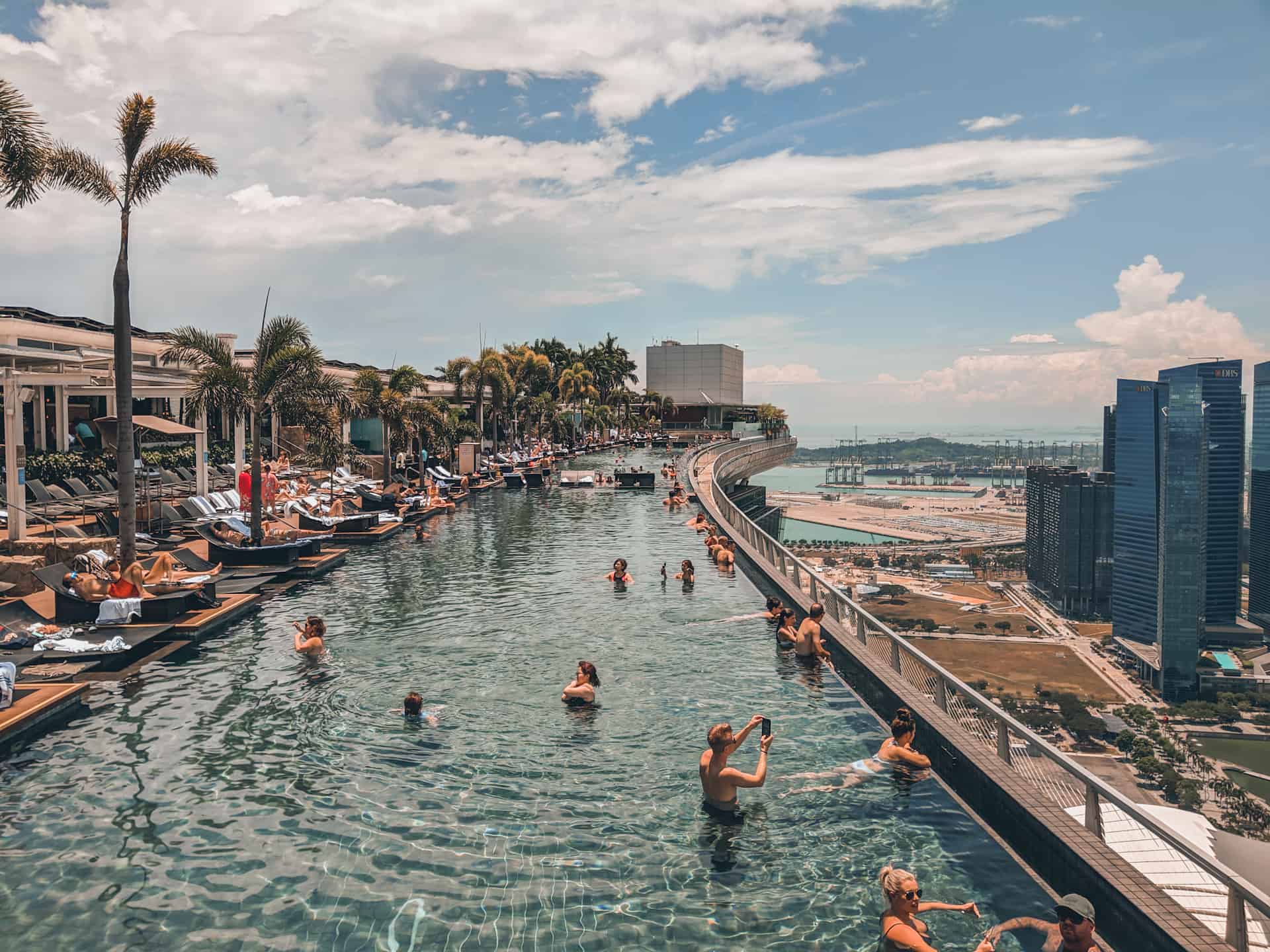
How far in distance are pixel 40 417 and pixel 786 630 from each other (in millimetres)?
32281

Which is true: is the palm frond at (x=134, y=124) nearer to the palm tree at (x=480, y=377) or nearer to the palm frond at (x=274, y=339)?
the palm frond at (x=274, y=339)

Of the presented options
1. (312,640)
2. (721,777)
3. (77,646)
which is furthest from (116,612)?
(721,777)

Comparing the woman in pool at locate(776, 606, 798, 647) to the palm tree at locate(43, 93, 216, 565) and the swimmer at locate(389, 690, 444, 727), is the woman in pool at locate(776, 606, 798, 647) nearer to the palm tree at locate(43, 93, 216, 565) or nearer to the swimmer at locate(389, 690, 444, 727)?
the swimmer at locate(389, 690, 444, 727)

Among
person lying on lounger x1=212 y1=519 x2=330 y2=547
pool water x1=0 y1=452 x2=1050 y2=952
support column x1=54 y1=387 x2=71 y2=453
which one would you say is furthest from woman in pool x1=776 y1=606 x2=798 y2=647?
support column x1=54 y1=387 x2=71 y2=453

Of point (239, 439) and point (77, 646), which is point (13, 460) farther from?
point (77, 646)

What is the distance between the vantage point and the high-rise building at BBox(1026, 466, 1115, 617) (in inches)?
6452

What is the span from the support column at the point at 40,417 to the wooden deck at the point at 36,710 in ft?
86.8

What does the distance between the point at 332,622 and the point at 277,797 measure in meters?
7.31

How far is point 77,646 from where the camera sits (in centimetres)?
1138

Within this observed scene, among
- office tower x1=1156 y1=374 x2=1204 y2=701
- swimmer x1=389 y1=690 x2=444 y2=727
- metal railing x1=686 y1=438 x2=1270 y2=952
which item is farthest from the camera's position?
office tower x1=1156 y1=374 x2=1204 y2=701

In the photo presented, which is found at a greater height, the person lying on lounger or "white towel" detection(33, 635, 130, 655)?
the person lying on lounger

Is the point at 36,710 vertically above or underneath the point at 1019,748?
underneath

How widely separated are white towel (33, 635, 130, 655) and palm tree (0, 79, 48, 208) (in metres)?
7.26

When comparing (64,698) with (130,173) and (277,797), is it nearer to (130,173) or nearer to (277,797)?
(277,797)
